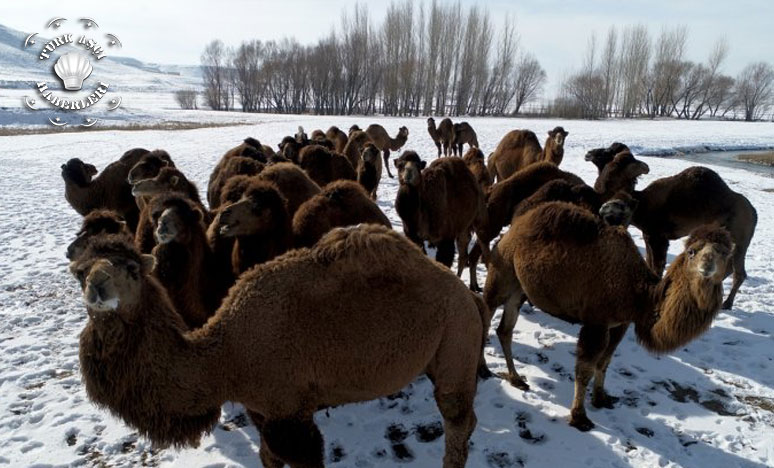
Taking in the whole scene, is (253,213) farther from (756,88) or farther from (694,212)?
(756,88)

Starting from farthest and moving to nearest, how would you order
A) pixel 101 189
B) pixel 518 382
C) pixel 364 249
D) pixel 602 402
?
1. pixel 101 189
2. pixel 518 382
3. pixel 602 402
4. pixel 364 249

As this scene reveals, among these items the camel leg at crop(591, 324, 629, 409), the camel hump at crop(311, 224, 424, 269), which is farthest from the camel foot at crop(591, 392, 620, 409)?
the camel hump at crop(311, 224, 424, 269)

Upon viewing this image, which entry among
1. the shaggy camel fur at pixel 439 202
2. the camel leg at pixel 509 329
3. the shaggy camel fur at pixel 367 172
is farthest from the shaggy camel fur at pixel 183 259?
the shaggy camel fur at pixel 367 172

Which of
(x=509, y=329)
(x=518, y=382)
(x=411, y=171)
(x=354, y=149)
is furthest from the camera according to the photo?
(x=354, y=149)

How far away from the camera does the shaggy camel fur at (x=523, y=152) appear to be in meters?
11.5

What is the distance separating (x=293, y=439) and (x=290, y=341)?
1.96 ft

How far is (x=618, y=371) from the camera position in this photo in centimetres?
530

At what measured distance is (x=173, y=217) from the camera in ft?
13.1

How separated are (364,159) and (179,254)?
5912 millimetres

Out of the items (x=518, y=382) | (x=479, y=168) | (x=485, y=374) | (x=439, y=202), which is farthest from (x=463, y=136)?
(x=518, y=382)

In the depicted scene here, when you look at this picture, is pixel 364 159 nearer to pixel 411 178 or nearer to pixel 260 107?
pixel 411 178

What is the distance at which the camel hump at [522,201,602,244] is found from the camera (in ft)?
14.4

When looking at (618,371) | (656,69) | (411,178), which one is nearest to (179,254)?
(411,178)

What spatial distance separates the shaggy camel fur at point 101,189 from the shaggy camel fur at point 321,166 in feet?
9.35
